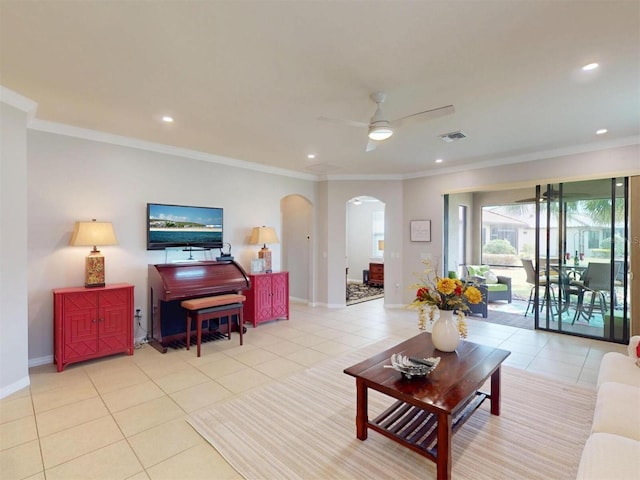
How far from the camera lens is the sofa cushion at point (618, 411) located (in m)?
1.74

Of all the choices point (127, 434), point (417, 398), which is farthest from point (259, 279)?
point (417, 398)

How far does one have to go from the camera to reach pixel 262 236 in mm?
5430

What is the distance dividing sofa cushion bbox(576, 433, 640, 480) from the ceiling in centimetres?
237

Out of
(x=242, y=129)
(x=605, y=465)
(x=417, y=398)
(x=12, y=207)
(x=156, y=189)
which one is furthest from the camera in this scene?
(x=156, y=189)

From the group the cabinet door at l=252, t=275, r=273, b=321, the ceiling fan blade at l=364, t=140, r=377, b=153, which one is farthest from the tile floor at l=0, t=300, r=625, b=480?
the ceiling fan blade at l=364, t=140, r=377, b=153

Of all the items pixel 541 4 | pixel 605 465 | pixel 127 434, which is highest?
pixel 541 4

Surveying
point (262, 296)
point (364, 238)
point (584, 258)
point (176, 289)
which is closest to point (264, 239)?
point (262, 296)

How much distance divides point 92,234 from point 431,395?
12.7 ft

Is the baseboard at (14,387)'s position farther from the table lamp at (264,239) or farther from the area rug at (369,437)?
the table lamp at (264,239)

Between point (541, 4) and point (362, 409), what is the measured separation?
2759 millimetres

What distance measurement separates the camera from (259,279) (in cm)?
530

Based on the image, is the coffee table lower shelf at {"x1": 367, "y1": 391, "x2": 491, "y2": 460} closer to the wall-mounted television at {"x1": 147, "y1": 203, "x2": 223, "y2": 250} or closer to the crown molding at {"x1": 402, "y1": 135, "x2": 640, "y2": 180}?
the wall-mounted television at {"x1": 147, "y1": 203, "x2": 223, "y2": 250}

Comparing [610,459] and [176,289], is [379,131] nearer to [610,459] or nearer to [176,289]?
[610,459]

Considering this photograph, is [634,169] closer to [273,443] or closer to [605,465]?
[605,465]
